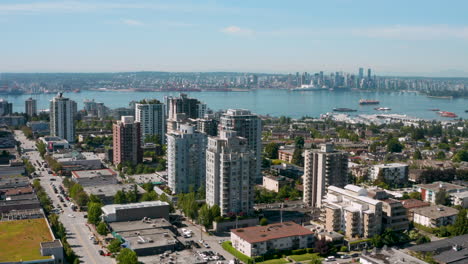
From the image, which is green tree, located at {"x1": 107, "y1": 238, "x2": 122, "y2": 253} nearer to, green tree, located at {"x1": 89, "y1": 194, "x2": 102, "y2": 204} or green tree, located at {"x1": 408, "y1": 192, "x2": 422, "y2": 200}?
green tree, located at {"x1": 89, "y1": 194, "x2": 102, "y2": 204}

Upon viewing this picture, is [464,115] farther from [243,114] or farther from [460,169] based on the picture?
[243,114]

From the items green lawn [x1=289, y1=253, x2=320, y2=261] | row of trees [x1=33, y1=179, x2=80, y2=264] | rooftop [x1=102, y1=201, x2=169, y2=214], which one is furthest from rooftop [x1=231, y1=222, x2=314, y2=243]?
row of trees [x1=33, y1=179, x2=80, y2=264]

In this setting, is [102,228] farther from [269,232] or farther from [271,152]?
[271,152]

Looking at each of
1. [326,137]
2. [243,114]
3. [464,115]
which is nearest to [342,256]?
[243,114]

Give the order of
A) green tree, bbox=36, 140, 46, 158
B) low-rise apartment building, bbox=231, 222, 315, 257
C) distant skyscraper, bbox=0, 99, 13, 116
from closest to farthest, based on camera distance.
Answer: low-rise apartment building, bbox=231, 222, 315, 257, green tree, bbox=36, 140, 46, 158, distant skyscraper, bbox=0, 99, 13, 116

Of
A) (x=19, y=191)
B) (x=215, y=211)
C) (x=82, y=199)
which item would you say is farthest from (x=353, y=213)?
(x=19, y=191)

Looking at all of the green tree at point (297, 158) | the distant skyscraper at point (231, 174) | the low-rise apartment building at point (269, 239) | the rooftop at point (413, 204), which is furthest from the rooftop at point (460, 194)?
the green tree at point (297, 158)

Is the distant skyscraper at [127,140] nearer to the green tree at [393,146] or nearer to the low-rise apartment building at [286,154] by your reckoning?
the low-rise apartment building at [286,154]
